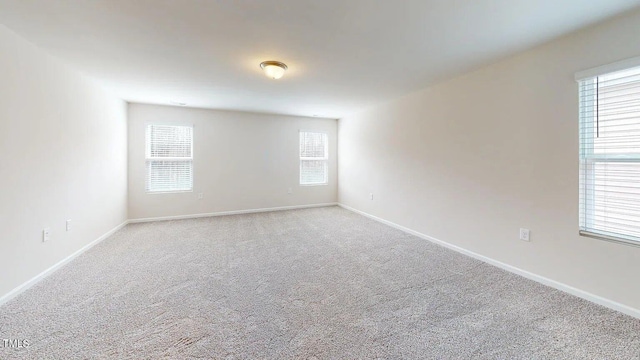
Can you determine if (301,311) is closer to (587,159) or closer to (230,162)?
(587,159)

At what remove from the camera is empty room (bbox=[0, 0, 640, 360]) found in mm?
1627

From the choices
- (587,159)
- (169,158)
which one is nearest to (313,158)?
(169,158)

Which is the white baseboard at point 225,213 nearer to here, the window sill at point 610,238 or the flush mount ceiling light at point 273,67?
the flush mount ceiling light at point 273,67

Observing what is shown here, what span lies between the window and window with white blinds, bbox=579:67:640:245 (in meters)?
4.52

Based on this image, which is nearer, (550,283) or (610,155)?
(610,155)

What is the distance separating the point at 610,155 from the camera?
189 cm

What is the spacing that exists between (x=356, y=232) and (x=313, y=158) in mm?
2531

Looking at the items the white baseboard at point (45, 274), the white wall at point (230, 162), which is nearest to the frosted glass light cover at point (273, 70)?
the white wall at point (230, 162)

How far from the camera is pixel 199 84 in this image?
11.0ft

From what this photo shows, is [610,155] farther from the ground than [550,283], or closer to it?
farther from the ground

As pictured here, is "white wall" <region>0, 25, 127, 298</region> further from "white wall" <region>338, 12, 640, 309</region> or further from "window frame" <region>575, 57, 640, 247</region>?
"window frame" <region>575, 57, 640, 247</region>

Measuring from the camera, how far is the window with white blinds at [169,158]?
454 centimetres

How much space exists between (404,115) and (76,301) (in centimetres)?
448

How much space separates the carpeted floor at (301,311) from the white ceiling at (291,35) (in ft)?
7.46
